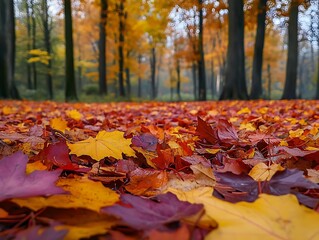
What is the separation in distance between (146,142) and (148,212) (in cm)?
83

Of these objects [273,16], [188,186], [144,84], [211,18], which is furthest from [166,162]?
[144,84]

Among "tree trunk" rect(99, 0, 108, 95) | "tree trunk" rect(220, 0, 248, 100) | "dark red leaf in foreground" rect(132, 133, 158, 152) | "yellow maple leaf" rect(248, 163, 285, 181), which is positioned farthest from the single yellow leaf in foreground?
"tree trunk" rect(99, 0, 108, 95)

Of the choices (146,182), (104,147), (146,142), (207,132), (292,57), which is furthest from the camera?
(292,57)

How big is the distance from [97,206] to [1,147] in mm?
749

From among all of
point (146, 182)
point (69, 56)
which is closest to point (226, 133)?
point (146, 182)

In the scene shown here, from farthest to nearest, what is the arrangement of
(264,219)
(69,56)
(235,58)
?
(69,56) → (235,58) → (264,219)

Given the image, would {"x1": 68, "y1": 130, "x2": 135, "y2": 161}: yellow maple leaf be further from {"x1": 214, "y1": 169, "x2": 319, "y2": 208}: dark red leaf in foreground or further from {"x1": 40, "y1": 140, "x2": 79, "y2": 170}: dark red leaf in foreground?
{"x1": 214, "y1": 169, "x2": 319, "y2": 208}: dark red leaf in foreground

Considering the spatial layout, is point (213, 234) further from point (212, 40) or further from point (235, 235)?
point (212, 40)

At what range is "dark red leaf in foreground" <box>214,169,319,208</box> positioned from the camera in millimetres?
744

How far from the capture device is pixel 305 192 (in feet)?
2.65

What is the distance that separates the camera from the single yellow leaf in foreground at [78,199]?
593 mm

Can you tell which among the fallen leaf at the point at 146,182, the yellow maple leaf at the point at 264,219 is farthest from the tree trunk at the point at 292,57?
the yellow maple leaf at the point at 264,219

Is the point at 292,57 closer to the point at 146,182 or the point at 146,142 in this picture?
the point at 146,142

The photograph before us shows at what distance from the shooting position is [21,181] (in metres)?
0.65
